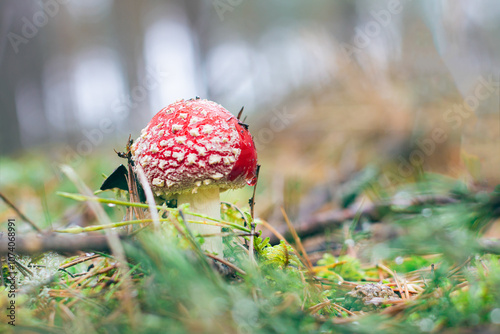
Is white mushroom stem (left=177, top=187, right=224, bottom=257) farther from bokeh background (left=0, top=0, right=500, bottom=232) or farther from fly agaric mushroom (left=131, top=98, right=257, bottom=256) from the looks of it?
bokeh background (left=0, top=0, right=500, bottom=232)

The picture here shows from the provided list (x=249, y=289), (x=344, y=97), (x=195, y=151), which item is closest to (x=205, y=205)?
(x=195, y=151)

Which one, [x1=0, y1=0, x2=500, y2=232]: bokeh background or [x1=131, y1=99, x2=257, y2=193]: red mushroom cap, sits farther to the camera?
[x1=0, y1=0, x2=500, y2=232]: bokeh background

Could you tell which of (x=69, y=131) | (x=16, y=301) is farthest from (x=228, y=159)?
(x=69, y=131)

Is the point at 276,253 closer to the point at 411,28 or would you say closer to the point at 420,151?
the point at 420,151

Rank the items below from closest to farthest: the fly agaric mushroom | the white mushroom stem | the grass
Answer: the grass
the fly agaric mushroom
the white mushroom stem

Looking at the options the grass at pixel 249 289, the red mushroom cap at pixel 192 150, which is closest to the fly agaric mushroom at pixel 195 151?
the red mushroom cap at pixel 192 150

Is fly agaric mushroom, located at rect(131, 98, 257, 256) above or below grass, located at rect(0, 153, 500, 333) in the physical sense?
above

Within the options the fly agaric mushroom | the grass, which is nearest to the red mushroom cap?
the fly agaric mushroom

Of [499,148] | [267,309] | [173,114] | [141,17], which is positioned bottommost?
[499,148]
